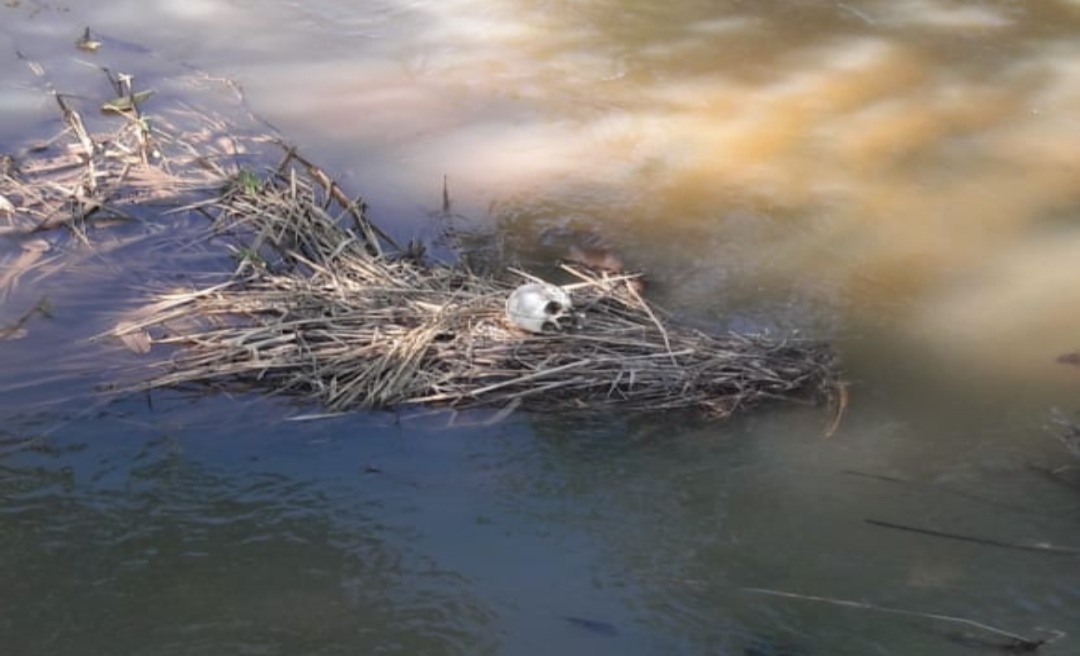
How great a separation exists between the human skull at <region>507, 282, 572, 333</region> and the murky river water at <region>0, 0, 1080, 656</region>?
34 cm

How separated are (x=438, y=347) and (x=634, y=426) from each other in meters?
0.62

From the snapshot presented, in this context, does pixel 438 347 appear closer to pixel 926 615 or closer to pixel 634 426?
pixel 634 426

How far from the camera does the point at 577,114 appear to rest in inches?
190

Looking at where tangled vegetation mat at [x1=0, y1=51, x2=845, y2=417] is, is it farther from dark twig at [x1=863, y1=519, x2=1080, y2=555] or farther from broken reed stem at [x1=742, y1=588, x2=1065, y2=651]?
broken reed stem at [x1=742, y1=588, x2=1065, y2=651]

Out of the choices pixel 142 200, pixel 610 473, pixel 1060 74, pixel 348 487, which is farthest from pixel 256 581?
pixel 1060 74

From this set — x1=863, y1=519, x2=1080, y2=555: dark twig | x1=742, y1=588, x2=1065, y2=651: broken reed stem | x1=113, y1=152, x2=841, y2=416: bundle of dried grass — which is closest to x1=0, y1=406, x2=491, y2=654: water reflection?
x1=113, y1=152, x2=841, y2=416: bundle of dried grass

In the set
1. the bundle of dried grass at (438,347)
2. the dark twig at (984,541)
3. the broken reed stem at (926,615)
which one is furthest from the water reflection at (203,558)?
the dark twig at (984,541)

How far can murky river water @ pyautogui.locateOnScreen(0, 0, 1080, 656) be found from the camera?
258 centimetres

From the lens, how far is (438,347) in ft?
10.7

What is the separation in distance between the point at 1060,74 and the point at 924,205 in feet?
5.05

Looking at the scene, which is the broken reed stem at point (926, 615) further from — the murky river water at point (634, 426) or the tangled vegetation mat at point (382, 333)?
the tangled vegetation mat at point (382, 333)

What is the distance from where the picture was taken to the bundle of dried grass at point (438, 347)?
3.18 meters

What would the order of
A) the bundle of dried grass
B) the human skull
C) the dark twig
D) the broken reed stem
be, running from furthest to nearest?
the human skull < the bundle of dried grass < the dark twig < the broken reed stem

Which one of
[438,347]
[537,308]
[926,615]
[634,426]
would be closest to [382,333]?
[438,347]
